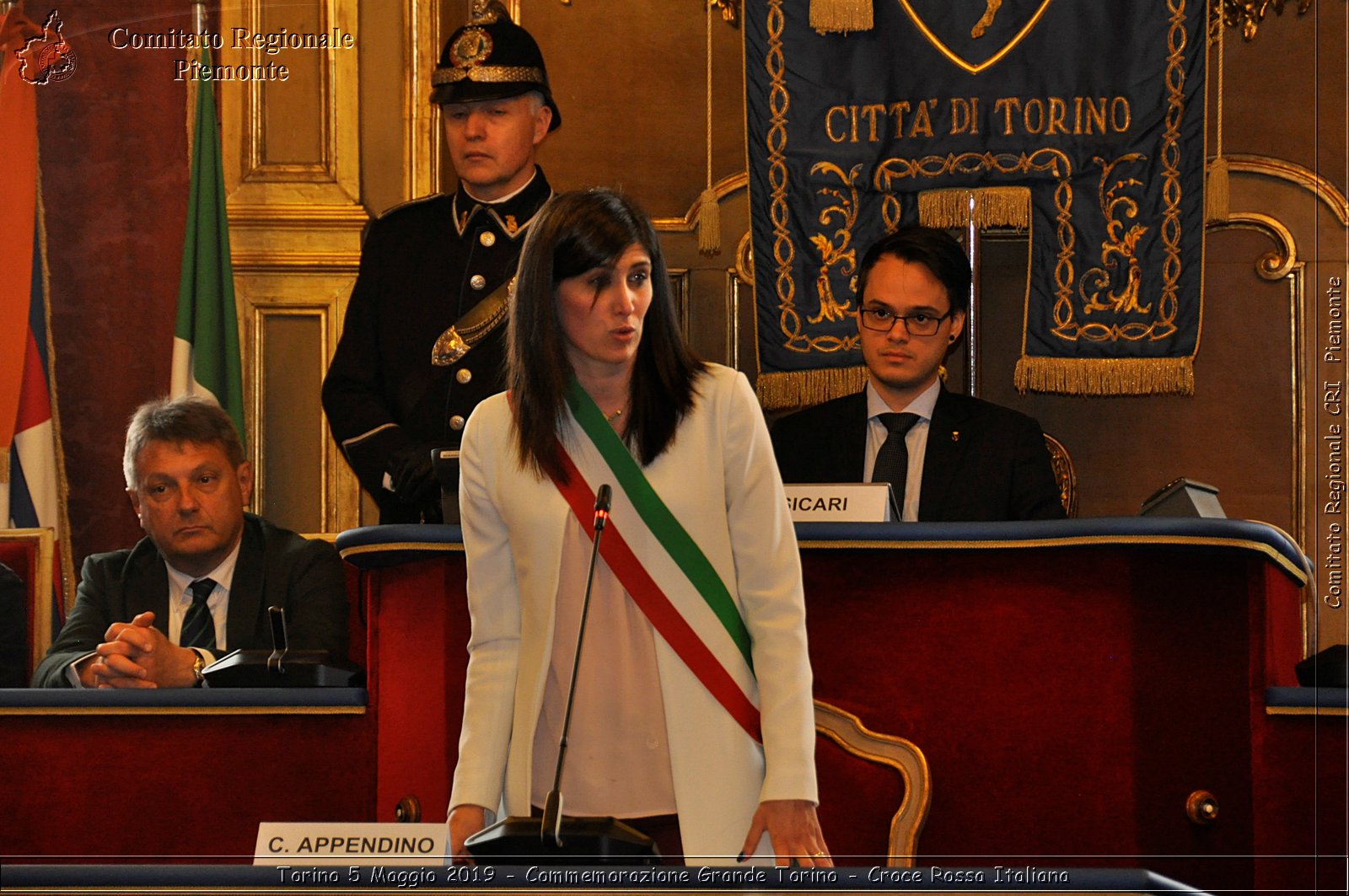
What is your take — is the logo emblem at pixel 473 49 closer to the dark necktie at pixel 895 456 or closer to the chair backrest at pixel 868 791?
the dark necktie at pixel 895 456

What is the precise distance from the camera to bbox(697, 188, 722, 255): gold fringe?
5.06 m

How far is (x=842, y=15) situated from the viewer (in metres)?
4.84

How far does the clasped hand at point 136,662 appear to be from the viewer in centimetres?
326

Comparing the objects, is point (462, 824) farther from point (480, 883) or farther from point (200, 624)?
point (200, 624)

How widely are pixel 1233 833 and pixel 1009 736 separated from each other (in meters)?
0.41

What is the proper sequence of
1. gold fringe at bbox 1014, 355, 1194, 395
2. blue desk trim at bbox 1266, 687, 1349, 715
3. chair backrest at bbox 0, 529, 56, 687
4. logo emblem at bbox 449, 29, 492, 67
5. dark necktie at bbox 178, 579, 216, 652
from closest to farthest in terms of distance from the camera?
blue desk trim at bbox 1266, 687, 1349, 715
dark necktie at bbox 178, 579, 216, 652
chair backrest at bbox 0, 529, 56, 687
logo emblem at bbox 449, 29, 492, 67
gold fringe at bbox 1014, 355, 1194, 395

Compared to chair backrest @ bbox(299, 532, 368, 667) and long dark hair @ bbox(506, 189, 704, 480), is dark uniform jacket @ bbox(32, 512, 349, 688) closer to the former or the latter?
chair backrest @ bbox(299, 532, 368, 667)

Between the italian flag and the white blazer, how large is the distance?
2875 millimetres

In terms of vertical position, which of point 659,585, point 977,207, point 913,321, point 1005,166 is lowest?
point 659,585

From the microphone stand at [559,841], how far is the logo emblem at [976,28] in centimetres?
332

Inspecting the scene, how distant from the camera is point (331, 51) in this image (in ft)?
17.5

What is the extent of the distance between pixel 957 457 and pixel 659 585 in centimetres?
150

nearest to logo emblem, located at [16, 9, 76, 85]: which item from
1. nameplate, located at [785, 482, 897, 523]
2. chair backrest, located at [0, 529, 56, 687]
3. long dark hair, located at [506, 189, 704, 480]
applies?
chair backrest, located at [0, 529, 56, 687]

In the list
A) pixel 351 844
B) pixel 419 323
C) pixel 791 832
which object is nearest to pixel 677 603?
pixel 791 832
